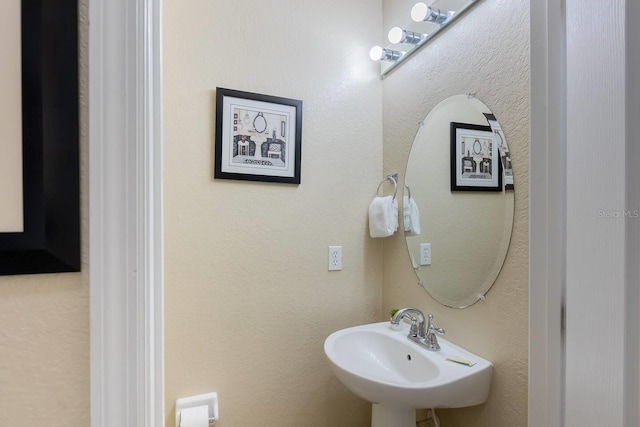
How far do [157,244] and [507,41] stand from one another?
1.18 meters

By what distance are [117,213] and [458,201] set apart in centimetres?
116

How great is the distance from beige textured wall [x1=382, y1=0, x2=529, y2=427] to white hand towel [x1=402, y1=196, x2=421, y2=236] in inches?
11.1

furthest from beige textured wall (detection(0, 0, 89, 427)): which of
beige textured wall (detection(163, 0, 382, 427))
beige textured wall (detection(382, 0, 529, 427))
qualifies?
beige textured wall (detection(382, 0, 529, 427))

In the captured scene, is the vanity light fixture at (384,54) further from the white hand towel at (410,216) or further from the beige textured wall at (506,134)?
the white hand towel at (410,216)

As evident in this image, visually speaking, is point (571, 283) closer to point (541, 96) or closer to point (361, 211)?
point (541, 96)

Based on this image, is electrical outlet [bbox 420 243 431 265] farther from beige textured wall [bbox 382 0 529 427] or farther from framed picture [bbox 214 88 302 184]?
framed picture [bbox 214 88 302 184]

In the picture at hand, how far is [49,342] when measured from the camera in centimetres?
33

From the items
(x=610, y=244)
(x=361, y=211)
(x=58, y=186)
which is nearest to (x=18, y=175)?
(x=58, y=186)

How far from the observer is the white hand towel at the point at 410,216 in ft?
4.52

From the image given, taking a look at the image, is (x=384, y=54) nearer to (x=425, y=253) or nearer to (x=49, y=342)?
(x=425, y=253)

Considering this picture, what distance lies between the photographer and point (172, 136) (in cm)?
124

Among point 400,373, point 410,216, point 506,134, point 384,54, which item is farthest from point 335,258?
point 384,54

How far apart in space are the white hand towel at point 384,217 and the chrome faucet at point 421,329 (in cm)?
39

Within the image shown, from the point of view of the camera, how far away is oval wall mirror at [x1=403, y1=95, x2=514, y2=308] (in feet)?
3.28
